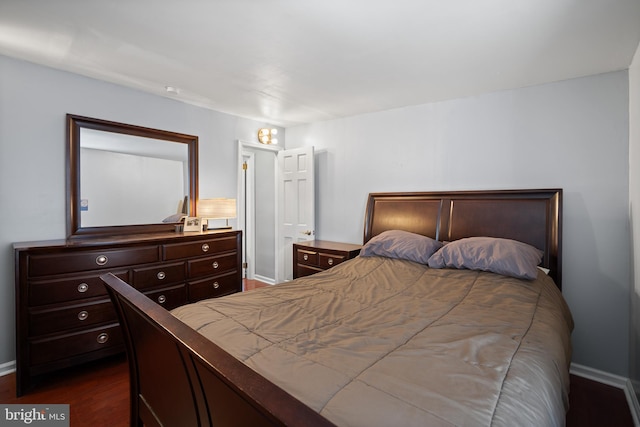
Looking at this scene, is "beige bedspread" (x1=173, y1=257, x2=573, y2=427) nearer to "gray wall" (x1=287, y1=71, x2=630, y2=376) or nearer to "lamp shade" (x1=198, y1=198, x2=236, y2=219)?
"gray wall" (x1=287, y1=71, x2=630, y2=376)

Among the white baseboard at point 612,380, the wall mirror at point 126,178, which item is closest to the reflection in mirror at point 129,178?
the wall mirror at point 126,178

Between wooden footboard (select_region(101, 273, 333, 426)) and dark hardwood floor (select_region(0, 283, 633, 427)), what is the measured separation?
61 cm

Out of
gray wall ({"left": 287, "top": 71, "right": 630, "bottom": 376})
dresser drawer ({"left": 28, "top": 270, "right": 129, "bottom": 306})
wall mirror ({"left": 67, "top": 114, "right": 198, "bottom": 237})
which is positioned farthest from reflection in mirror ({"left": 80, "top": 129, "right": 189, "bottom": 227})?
gray wall ({"left": 287, "top": 71, "right": 630, "bottom": 376})

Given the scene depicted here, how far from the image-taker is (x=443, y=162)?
324 cm

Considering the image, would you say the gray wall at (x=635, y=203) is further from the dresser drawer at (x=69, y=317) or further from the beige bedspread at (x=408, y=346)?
the dresser drawer at (x=69, y=317)

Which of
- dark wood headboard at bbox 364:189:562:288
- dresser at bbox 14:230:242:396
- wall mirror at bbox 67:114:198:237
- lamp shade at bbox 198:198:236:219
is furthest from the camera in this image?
lamp shade at bbox 198:198:236:219

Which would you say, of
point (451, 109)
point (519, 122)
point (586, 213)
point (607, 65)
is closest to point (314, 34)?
point (451, 109)

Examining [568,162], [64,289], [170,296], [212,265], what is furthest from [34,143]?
[568,162]

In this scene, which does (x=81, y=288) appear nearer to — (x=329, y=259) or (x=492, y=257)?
(x=329, y=259)

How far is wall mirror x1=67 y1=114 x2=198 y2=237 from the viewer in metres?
2.71

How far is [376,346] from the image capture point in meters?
1.25

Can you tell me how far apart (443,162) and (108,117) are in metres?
3.27

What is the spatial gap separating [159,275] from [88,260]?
545mm

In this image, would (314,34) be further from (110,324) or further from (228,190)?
(110,324)
